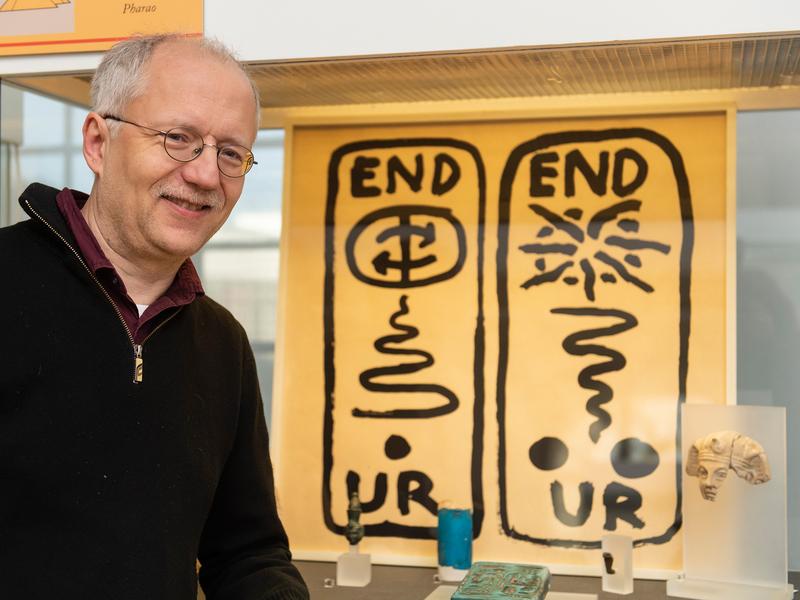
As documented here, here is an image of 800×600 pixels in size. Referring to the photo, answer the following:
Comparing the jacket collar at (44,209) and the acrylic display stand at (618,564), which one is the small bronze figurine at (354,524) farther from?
the jacket collar at (44,209)

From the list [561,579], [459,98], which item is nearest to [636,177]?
[459,98]

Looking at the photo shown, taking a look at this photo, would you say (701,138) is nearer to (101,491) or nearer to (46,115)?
(101,491)

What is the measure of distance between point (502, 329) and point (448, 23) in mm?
628

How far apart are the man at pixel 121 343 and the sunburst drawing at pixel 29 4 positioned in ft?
1.59

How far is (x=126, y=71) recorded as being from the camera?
1.27 meters

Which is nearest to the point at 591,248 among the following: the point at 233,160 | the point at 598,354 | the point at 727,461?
the point at 598,354

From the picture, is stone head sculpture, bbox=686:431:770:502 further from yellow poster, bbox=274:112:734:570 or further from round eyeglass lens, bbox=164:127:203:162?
round eyeglass lens, bbox=164:127:203:162

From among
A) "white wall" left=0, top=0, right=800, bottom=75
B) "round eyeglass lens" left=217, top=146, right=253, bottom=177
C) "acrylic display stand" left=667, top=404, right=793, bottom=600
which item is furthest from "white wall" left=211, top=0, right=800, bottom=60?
"acrylic display stand" left=667, top=404, right=793, bottom=600

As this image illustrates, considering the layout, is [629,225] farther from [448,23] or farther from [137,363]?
[137,363]

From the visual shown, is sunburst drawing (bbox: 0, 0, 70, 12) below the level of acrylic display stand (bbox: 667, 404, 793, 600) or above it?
above

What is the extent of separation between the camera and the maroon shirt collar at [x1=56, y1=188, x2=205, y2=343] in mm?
1236

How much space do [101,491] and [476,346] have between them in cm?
91

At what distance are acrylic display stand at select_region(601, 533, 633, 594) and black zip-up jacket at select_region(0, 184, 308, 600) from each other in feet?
2.08

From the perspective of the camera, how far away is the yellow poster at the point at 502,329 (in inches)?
73.4
